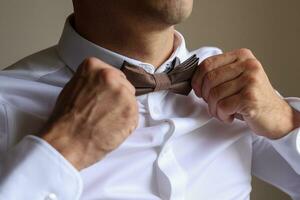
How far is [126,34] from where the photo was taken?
0.92m

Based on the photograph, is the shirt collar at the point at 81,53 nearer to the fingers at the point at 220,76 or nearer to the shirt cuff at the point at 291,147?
the fingers at the point at 220,76

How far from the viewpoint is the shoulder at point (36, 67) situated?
91cm

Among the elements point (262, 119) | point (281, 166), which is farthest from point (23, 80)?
point (281, 166)

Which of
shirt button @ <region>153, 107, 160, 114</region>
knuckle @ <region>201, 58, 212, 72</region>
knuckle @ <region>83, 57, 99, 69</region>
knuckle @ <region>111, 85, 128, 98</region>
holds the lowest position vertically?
shirt button @ <region>153, 107, 160, 114</region>

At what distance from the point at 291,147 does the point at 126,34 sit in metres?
0.41

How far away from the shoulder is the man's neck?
8cm

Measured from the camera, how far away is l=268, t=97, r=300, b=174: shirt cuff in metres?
0.93

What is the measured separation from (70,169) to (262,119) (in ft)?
1.34

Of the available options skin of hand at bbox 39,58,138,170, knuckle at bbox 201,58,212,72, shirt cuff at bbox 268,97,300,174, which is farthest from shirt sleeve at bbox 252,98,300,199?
skin of hand at bbox 39,58,138,170

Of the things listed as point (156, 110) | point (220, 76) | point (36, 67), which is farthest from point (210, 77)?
point (36, 67)

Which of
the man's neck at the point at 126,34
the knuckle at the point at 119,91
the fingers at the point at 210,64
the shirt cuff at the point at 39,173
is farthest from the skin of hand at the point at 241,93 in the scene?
the shirt cuff at the point at 39,173

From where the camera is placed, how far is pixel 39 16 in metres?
Result: 1.34

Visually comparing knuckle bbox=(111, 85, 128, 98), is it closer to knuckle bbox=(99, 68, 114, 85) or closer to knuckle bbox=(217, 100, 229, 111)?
knuckle bbox=(99, 68, 114, 85)

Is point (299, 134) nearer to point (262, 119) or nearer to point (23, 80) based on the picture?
point (262, 119)
